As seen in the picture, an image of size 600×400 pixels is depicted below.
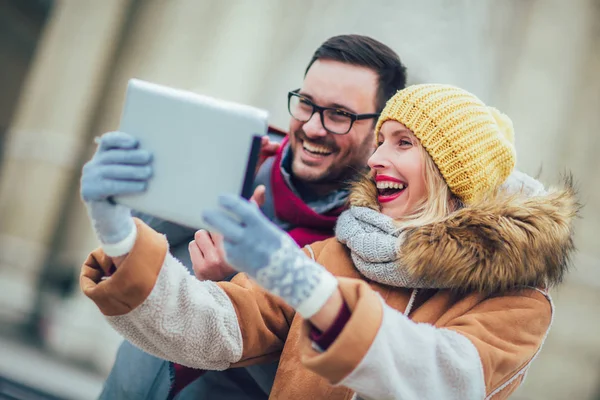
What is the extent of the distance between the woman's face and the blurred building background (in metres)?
2.78

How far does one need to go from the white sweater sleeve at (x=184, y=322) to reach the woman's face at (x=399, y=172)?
55 cm

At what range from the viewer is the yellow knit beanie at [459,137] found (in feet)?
5.23

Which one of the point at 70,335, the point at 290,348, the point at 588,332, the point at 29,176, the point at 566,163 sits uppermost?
the point at 566,163

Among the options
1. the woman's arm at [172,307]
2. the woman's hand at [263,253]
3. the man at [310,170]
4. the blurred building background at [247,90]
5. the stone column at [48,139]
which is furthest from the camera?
the stone column at [48,139]

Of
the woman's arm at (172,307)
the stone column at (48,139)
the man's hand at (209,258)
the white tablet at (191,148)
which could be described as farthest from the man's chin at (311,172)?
the stone column at (48,139)

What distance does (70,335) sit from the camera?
14.2 ft

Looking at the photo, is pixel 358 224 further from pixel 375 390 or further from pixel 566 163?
pixel 566 163

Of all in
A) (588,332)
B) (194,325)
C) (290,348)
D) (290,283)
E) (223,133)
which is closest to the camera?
(290,283)

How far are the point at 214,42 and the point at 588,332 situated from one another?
11.9 feet

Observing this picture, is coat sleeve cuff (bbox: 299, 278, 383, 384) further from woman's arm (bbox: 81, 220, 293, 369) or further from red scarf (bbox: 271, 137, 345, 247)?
red scarf (bbox: 271, 137, 345, 247)

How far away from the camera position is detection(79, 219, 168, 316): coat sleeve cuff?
4.06 ft

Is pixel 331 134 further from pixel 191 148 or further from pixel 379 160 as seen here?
pixel 191 148

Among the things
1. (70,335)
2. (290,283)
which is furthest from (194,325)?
(70,335)

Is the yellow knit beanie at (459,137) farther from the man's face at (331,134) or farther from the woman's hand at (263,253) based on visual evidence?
the woman's hand at (263,253)
